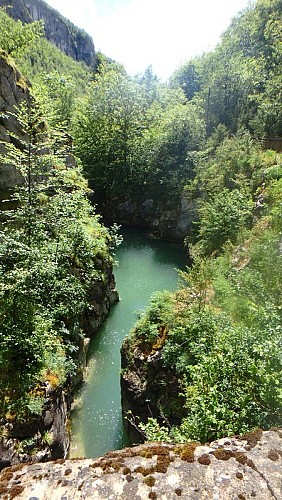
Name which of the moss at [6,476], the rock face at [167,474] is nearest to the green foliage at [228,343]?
the rock face at [167,474]

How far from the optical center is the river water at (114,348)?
11141mm

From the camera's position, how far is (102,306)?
16.9 meters

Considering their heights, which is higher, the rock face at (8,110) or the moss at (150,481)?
the rock face at (8,110)

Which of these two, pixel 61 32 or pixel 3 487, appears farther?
pixel 61 32

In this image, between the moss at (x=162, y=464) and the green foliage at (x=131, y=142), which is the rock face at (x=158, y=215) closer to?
the green foliage at (x=131, y=142)

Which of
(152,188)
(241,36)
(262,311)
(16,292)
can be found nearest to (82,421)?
(16,292)

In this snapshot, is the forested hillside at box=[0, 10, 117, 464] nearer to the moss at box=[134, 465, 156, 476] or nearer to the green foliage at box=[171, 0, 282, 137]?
the moss at box=[134, 465, 156, 476]

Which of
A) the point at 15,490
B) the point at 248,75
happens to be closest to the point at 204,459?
the point at 15,490

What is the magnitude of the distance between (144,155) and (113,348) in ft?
78.2

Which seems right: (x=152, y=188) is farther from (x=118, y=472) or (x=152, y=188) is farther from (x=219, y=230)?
(x=118, y=472)

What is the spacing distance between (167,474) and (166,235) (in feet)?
89.7

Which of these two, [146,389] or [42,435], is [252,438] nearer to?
[42,435]

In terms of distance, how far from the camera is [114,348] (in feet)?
50.4

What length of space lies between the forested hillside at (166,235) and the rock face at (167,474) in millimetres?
1335
